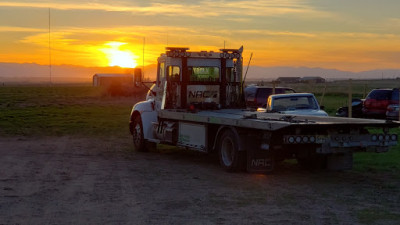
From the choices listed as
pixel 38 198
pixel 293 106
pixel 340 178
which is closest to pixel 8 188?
pixel 38 198

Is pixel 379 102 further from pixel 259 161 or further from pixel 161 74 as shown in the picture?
pixel 259 161

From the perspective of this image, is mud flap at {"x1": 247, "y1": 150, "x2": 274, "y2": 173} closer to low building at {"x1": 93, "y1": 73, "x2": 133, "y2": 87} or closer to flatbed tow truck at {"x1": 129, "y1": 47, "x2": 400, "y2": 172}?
flatbed tow truck at {"x1": 129, "y1": 47, "x2": 400, "y2": 172}

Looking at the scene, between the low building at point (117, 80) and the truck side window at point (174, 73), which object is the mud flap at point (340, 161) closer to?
the truck side window at point (174, 73)

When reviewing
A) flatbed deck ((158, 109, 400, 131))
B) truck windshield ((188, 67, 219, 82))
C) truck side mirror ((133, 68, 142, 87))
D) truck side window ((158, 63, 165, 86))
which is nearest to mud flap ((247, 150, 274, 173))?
flatbed deck ((158, 109, 400, 131))

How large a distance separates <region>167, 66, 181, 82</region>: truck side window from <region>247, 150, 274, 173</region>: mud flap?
5.26 m

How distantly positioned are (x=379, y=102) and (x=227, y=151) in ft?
55.5

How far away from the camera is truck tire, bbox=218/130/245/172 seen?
583 inches

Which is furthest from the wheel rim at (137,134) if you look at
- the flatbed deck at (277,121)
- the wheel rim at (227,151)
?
the wheel rim at (227,151)

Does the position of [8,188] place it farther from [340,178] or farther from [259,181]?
[340,178]

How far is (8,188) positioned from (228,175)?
4.58 meters

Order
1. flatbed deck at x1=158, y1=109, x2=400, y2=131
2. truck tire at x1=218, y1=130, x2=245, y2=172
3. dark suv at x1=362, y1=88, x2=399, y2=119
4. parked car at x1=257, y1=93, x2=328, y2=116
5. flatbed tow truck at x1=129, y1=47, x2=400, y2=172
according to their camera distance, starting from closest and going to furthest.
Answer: flatbed deck at x1=158, y1=109, x2=400, y2=131
flatbed tow truck at x1=129, y1=47, x2=400, y2=172
truck tire at x1=218, y1=130, x2=245, y2=172
parked car at x1=257, y1=93, x2=328, y2=116
dark suv at x1=362, y1=88, x2=399, y2=119

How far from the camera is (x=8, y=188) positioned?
12.6 m

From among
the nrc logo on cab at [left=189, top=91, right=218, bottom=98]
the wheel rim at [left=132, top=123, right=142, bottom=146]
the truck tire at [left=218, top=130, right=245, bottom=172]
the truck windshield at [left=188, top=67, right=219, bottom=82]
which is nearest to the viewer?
the truck tire at [left=218, top=130, right=245, bottom=172]

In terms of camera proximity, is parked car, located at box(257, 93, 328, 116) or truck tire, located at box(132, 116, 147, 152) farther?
parked car, located at box(257, 93, 328, 116)
